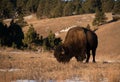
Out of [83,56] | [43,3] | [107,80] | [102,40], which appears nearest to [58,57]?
[83,56]

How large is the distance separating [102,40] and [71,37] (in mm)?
51060

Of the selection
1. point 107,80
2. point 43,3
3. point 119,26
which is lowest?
point 43,3

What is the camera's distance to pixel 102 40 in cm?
7006

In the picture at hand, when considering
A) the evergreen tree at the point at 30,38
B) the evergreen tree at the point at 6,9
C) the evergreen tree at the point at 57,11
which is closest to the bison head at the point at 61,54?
the evergreen tree at the point at 30,38

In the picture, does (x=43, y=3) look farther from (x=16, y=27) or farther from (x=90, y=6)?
(x=16, y=27)

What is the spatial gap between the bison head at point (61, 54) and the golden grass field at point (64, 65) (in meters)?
0.36

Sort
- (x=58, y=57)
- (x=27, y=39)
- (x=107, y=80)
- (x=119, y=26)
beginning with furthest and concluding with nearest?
1. (x=119, y=26)
2. (x=27, y=39)
3. (x=58, y=57)
4. (x=107, y=80)

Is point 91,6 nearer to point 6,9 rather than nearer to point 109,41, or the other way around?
point 6,9

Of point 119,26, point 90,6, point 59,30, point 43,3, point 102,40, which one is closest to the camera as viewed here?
point 102,40

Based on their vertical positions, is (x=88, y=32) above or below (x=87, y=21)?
above

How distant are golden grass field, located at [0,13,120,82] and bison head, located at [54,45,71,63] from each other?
1.17 feet

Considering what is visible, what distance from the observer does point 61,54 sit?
58.0 ft

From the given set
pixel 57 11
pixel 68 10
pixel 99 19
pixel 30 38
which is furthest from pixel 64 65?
pixel 57 11

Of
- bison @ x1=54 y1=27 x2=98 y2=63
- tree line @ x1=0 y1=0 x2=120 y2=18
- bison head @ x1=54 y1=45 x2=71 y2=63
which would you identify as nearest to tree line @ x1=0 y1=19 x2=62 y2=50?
bison @ x1=54 y1=27 x2=98 y2=63
